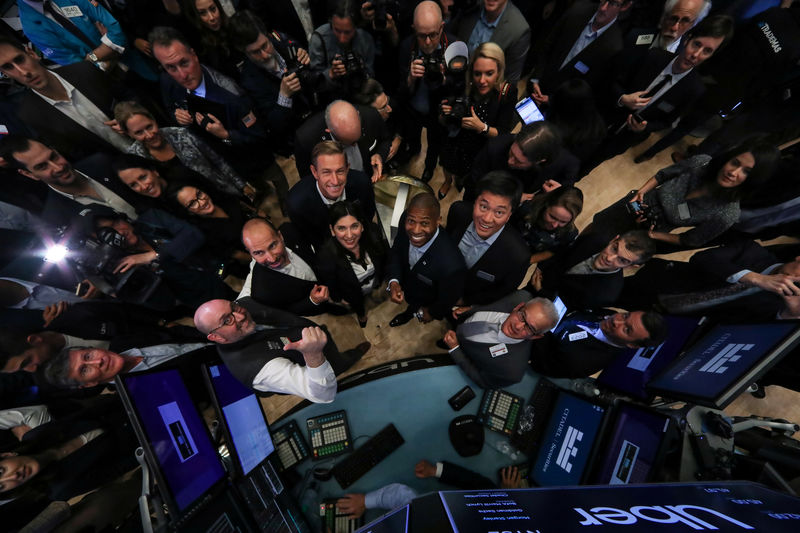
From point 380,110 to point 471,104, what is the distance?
809mm

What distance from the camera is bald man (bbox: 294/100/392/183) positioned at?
2.45 metres

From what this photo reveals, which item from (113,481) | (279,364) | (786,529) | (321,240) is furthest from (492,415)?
(113,481)

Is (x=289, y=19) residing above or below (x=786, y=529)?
above

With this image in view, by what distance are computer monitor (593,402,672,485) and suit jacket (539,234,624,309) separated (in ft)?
3.08

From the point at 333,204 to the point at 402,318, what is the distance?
1420 mm

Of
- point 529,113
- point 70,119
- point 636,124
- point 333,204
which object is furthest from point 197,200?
point 636,124

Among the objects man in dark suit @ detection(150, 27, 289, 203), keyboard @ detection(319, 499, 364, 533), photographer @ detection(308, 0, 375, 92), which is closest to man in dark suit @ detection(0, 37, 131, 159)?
man in dark suit @ detection(150, 27, 289, 203)

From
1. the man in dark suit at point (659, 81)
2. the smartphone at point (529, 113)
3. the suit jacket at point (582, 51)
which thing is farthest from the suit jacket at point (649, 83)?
the smartphone at point (529, 113)

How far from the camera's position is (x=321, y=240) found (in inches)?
112

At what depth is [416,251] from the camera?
2.41 metres

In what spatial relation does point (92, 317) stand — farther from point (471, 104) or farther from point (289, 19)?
point (471, 104)

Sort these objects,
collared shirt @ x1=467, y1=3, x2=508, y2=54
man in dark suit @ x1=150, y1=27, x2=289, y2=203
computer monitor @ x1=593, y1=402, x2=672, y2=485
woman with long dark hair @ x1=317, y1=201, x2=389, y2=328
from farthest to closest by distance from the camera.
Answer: collared shirt @ x1=467, y1=3, x2=508, y2=54
man in dark suit @ x1=150, y1=27, x2=289, y2=203
woman with long dark hair @ x1=317, y1=201, x2=389, y2=328
computer monitor @ x1=593, y1=402, x2=672, y2=485

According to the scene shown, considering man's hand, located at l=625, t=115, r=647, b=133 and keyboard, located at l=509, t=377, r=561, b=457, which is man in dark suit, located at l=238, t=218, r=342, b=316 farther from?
man's hand, located at l=625, t=115, r=647, b=133

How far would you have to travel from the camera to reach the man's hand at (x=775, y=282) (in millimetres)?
2020
